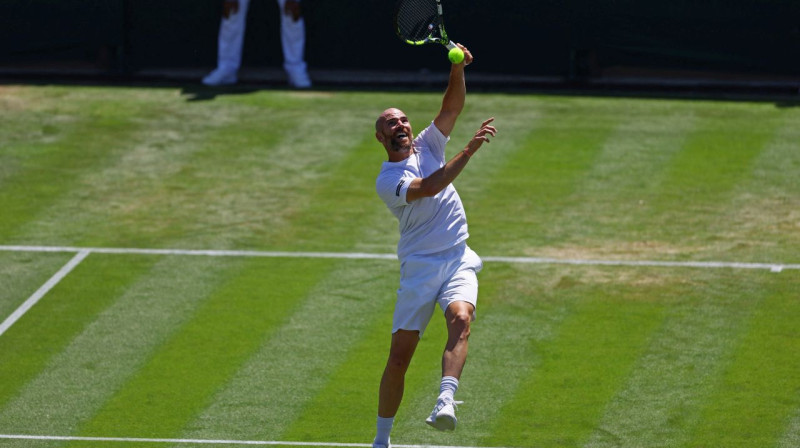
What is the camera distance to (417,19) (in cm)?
1145

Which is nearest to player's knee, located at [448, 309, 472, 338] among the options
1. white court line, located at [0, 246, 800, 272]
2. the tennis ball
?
the tennis ball

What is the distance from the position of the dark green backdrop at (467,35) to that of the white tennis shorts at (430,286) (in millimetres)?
10673

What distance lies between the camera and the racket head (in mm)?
11336

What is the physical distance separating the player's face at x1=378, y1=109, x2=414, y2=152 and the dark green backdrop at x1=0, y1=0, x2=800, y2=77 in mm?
10535

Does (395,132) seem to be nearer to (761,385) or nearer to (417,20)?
(417,20)

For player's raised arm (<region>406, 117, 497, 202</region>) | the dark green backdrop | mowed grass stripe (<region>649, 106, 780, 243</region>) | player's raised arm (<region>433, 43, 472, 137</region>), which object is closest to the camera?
player's raised arm (<region>406, 117, 497, 202</region>)

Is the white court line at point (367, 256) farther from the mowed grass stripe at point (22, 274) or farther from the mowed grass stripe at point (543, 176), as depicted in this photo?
the mowed grass stripe at point (543, 176)

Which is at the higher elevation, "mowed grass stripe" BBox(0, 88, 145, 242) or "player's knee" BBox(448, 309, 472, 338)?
"player's knee" BBox(448, 309, 472, 338)

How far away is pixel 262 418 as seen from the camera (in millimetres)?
11773

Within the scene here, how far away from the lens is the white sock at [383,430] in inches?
Answer: 414

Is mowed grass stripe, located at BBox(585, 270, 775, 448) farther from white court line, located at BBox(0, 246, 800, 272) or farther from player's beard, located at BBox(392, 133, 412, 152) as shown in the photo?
player's beard, located at BBox(392, 133, 412, 152)

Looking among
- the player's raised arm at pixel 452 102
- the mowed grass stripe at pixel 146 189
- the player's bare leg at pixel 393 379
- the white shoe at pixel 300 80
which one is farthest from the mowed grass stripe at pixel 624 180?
the player's bare leg at pixel 393 379

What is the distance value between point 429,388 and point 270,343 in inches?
68.1

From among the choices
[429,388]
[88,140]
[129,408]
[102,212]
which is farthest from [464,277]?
[88,140]
